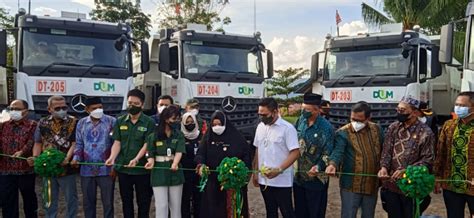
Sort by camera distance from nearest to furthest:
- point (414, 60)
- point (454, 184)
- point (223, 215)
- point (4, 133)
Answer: point (454, 184), point (223, 215), point (4, 133), point (414, 60)

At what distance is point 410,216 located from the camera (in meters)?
4.86

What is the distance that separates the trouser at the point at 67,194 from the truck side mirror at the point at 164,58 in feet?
14.8

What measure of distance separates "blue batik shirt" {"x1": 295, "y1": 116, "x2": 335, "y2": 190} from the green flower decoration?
2.58 m

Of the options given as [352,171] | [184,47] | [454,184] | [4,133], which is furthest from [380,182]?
[184,47]

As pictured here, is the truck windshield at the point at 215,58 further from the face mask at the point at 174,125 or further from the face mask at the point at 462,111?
the face mask at the point at 462,111

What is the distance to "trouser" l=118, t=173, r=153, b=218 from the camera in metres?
5.63

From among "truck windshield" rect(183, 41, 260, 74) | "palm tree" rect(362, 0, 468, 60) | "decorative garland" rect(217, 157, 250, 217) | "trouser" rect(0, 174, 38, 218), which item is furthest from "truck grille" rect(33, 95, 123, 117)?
"palm tree" rect(362, 0, 468, 60)

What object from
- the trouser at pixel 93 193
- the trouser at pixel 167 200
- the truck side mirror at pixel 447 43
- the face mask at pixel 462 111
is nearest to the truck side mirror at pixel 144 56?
the trouser at pixel 93 193

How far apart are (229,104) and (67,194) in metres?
5.08

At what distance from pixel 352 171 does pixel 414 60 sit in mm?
5303

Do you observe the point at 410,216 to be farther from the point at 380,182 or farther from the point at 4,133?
the point at 4,133

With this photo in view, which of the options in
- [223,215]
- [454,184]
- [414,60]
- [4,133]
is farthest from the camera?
[414,60]

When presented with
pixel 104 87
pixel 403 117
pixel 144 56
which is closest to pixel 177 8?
pixel 144 56

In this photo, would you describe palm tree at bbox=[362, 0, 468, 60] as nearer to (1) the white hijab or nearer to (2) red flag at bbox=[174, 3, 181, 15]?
(2) red flag at bbox=[174, 3, 181, 15]
